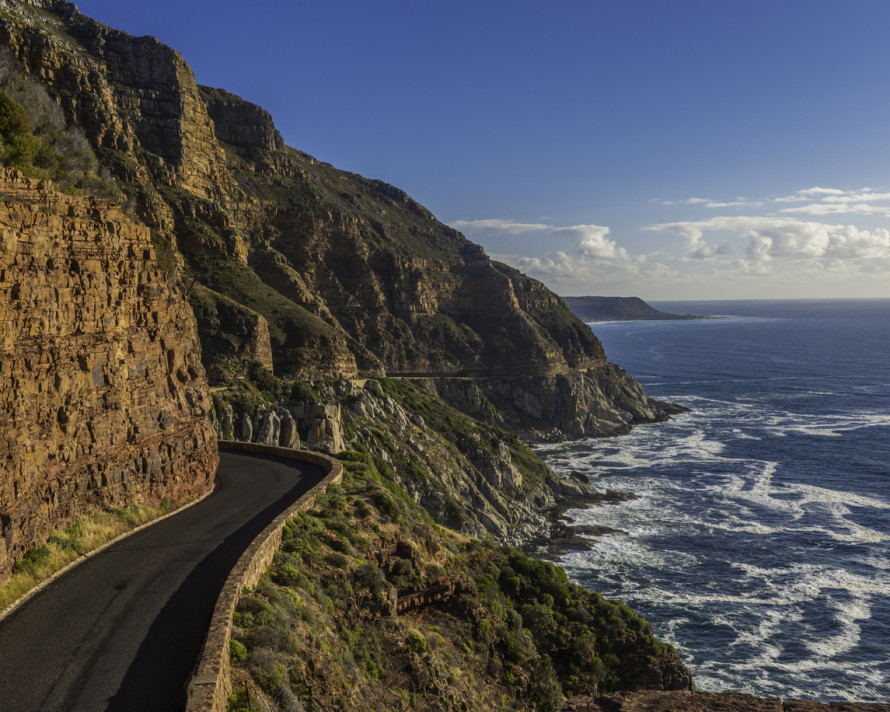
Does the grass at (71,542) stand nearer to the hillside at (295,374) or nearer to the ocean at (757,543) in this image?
the hillside at (295,374)

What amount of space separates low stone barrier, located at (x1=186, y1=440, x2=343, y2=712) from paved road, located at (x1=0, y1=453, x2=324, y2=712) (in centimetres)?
76

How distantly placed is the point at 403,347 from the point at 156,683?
104m

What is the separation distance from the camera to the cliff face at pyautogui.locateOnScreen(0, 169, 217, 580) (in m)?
18.5

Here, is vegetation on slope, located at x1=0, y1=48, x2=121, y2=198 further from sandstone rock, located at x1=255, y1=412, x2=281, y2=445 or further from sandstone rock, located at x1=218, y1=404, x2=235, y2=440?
sandstone rock, located at x1=255, y1=412, x2=281, y2=445

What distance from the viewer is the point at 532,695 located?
2747cm

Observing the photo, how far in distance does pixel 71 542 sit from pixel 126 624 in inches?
211

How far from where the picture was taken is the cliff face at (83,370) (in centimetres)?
1852

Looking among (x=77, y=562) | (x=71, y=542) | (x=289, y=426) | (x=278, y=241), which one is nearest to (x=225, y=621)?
(x=77, y=562)

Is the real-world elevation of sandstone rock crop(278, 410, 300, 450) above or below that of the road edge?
below

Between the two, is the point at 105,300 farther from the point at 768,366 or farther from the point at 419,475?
the point at 768,366

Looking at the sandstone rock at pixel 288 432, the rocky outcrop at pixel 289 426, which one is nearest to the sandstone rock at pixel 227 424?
the rocky outcrop at pixel 289 426

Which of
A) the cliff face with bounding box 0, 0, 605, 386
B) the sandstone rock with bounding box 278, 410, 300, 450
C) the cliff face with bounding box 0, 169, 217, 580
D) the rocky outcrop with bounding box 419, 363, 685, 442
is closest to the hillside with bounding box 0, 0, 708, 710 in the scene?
the cliff face with bounding box 0, 169, 217, 580

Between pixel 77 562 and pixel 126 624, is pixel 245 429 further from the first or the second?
pixel 126 624

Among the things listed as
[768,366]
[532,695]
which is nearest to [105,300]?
[532,695]
